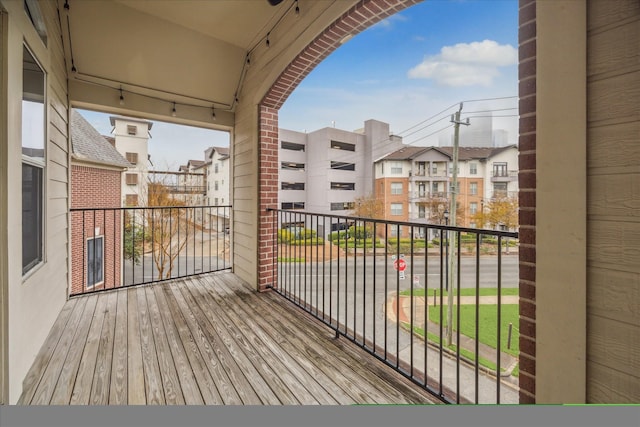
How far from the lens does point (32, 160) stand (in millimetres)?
1726

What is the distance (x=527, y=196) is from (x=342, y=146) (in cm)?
1591

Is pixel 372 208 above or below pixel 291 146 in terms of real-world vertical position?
below

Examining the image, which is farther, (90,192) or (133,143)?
(133,143)

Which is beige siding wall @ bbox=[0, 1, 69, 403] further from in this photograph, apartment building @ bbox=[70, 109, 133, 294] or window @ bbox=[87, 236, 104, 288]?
window @ bbox=[87, 236, 104, 288]

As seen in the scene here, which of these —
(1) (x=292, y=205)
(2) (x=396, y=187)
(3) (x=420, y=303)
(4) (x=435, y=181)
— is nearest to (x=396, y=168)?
(2) (x=396, y=187)

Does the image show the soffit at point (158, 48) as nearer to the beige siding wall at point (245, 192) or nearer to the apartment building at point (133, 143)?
the beige siding wall at point (245, 192)

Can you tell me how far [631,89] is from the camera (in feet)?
2.70

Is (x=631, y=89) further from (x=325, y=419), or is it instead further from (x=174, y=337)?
(x=174, y=337)

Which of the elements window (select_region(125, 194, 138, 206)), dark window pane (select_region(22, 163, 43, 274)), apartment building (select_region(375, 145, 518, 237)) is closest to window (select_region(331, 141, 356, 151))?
apartment building (select_region(375, 145, 518, 237))

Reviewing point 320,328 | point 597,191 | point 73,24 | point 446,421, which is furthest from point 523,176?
point 73,24

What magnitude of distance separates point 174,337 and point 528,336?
2.17 metres

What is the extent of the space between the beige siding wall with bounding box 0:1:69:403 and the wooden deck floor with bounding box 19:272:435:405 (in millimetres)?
177

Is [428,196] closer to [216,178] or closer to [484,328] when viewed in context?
[484,328]

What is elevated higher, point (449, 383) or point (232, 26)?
point (232, 26)
